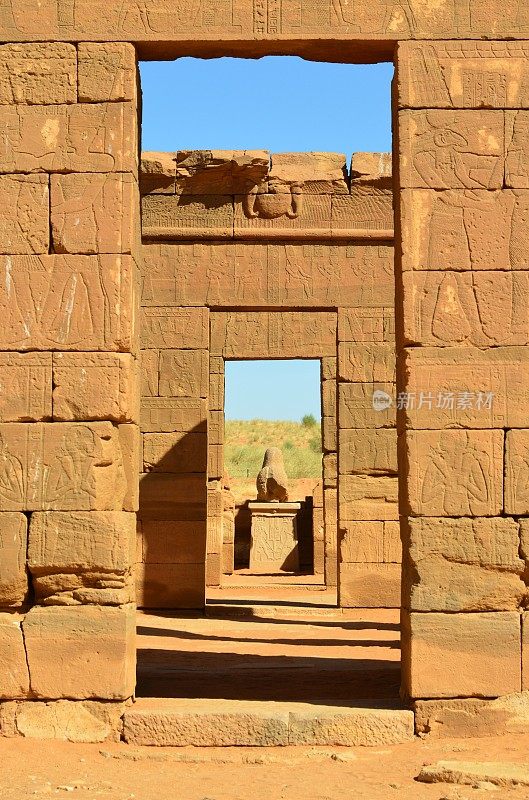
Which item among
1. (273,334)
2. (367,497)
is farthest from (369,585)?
(273,334)

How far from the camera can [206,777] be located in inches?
209

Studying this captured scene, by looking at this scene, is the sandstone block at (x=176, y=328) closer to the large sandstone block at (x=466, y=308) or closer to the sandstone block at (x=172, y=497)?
the sandstone block at (x=172, y=497)

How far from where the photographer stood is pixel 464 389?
19.9 feet

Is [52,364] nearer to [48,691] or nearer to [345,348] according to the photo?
[48,691]

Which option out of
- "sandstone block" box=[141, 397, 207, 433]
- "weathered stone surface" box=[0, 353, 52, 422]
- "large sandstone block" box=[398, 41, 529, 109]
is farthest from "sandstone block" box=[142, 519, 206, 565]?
"large sandstone block" box=[398, 41, 529, 109]

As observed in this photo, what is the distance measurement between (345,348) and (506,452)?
21.3 feet

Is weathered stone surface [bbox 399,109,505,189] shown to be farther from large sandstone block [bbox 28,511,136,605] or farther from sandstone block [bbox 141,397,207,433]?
sandstone block [bbox 141,397,207,433]

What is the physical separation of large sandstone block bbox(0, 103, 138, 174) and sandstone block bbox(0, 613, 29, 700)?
2963 mm

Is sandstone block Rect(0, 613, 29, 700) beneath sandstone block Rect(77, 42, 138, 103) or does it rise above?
beneath

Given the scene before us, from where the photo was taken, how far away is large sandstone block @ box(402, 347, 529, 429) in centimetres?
605

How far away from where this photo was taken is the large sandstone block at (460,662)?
19.2 ft

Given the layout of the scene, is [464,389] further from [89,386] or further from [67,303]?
Answer: [67,303]

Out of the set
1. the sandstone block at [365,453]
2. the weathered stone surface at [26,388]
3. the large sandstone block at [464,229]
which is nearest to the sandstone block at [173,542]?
the sandstone block at [365,453]

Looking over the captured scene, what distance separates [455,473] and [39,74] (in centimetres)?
367
